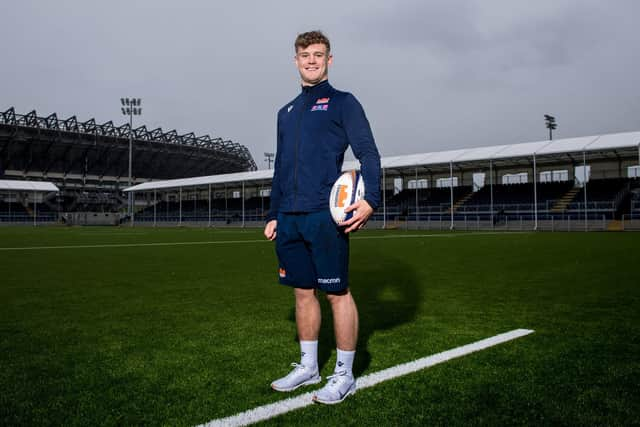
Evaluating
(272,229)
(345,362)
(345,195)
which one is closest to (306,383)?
(345,362)

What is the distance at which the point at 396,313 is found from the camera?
487cm

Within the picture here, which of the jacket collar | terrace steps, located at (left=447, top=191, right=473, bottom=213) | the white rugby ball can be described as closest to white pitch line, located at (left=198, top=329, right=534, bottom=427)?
the white rugby ball

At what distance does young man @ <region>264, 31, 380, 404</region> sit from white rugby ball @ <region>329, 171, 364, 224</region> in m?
0.04

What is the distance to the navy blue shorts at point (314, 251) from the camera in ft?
9.51

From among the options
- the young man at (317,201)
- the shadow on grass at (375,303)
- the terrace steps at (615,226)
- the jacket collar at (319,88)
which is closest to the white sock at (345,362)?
the young man at (317,201)

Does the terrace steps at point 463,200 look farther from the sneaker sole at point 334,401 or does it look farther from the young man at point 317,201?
the sneaker sole at point 334,401

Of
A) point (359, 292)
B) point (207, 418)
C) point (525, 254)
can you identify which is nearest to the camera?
point (207, 418)

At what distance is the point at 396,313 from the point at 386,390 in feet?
7.00

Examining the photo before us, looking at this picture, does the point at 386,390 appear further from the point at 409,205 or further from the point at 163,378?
the point at 409,205

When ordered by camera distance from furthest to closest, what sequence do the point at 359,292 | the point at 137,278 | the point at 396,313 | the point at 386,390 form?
the point at 137,278 < the point at 359,292 < the point at 396,313 < the point at 386,390

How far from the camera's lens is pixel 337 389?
268 cm

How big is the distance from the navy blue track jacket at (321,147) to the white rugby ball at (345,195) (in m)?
0.05

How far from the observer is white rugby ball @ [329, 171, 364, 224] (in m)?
2.83

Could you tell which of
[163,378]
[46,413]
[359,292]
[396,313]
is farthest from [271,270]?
[46,413]
